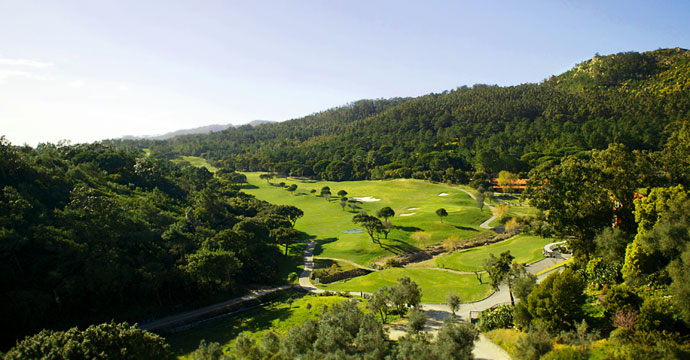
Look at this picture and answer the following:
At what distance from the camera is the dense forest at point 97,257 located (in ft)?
112

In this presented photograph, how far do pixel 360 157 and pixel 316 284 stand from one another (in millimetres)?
112638

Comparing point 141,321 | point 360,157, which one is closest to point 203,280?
point 141,321

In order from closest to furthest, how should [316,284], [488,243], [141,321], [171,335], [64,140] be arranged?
[171,335] → [141,321] → [316,284] → [488,243] → [64,140]

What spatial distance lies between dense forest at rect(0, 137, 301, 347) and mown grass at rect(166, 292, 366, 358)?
607 centimetres

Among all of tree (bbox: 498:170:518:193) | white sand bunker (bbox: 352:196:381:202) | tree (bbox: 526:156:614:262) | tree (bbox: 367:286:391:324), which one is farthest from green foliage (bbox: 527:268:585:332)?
tree (bbox: 498:170:518:193)

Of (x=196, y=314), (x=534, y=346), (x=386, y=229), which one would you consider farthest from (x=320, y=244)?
(x=534, y=346)

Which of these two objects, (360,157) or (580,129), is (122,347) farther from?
(580,129)

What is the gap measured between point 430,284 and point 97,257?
37.4 m

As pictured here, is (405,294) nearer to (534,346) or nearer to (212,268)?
(534,346)

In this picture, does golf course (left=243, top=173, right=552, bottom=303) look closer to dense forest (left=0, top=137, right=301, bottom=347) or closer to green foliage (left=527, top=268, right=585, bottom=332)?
green foliage (left=527, top=268, right=585, bottom=332)

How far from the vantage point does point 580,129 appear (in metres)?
146

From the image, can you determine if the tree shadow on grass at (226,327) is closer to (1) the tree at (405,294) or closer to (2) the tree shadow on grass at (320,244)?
(1) the tree at (405,294)

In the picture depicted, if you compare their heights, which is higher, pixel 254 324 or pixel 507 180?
pixel 507 180

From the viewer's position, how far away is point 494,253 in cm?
5438
